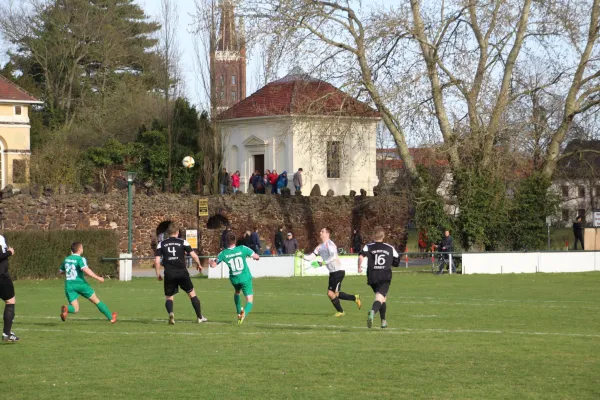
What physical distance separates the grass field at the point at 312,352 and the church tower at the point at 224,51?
20728 mm

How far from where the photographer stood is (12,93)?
2263 inches

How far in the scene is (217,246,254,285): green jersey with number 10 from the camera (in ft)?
64.1

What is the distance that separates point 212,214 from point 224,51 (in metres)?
7.95

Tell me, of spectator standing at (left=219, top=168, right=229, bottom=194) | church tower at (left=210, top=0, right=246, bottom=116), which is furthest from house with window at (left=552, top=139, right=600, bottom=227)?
church tower at (left=210, top=0, right=246, bottom=116)

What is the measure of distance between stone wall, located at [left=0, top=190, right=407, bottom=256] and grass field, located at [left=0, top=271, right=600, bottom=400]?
66.0ft

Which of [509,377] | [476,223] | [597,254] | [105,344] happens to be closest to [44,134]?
[476,223]

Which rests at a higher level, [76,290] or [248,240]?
[248,240]

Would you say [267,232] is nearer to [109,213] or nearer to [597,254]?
[109,213]

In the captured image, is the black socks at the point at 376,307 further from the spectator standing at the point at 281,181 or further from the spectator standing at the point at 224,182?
the spectator standing at the point at 281,181

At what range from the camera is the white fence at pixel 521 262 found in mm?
40094

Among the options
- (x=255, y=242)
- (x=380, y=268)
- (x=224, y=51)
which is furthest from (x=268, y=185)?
(x=380, y=268)

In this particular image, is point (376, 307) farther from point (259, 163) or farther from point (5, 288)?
point (259, 163)

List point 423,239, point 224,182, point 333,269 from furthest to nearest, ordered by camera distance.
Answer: point 224,182, point 423,239, point 333,269

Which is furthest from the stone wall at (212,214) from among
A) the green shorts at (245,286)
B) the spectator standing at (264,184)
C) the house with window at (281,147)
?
the green shorts at (245,286)
